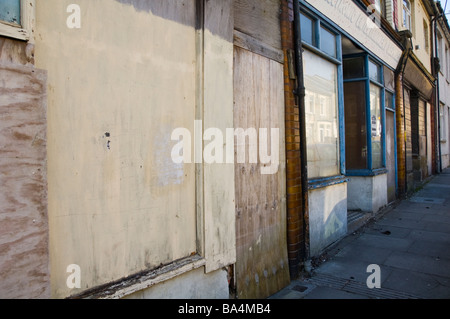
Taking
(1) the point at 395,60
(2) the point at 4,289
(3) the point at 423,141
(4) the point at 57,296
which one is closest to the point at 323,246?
(4) the point at 57,296

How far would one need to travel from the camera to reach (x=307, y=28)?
16.0ft

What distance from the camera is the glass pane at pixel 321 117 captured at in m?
4.91

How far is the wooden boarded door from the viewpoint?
11.0 ft

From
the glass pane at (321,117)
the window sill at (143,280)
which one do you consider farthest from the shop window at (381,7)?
the window sill at (143,280)

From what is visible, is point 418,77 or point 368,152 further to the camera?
point 418,77

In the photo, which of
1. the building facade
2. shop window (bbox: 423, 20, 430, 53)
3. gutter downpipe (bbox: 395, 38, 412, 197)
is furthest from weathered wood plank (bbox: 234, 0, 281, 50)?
shop window (bbox: 423, 20, 430, 53)

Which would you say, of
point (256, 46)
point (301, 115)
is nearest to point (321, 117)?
point (301, 115)

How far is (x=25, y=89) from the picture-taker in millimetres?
1800

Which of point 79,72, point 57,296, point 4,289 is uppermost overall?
point 79,72

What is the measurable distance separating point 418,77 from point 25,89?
12629 millimetres

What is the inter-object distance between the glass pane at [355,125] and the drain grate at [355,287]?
159 inches

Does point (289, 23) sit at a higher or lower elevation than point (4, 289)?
higher

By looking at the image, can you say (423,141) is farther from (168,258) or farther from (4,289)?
(4,289)

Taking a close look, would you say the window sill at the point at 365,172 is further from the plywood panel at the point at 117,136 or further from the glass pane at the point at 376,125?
the plywood panel at the point at 117,136
